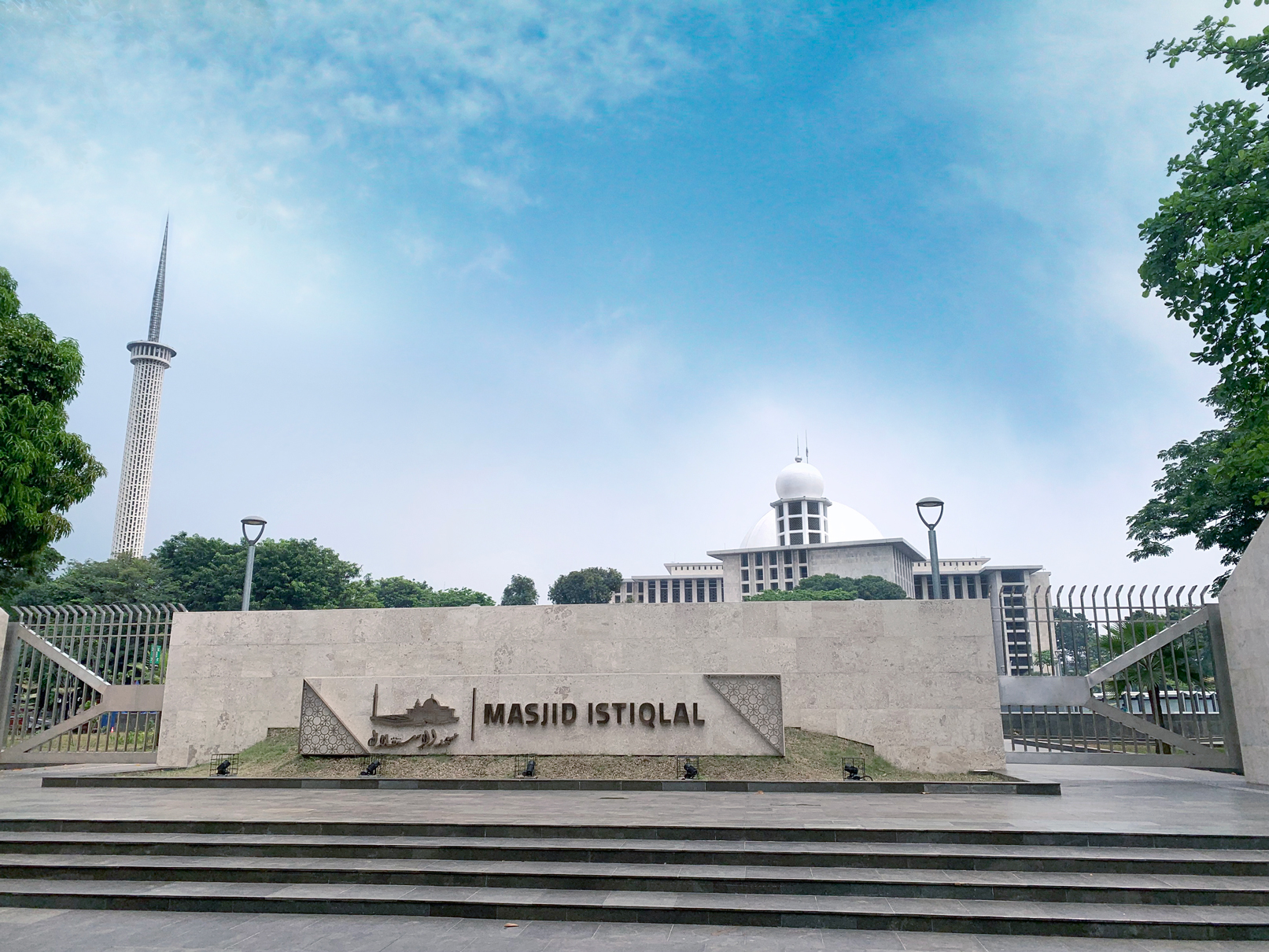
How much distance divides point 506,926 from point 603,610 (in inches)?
323

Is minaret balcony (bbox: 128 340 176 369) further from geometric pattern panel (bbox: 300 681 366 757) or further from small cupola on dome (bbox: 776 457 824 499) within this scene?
geometric pattern panel (bbox: 300 681 366 757)

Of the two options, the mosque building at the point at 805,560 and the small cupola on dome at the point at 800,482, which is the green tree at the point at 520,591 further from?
the small cupola on dome at the point at 800,482

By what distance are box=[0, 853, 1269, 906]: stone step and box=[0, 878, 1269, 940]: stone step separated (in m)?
0.07

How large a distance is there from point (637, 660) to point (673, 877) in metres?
7.26

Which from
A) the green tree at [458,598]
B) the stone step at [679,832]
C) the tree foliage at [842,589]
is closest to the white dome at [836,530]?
the tree foliage at [842,589]

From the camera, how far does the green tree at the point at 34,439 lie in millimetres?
16750

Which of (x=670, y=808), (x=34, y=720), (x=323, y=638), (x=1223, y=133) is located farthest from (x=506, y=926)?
(x=1223, y=133)

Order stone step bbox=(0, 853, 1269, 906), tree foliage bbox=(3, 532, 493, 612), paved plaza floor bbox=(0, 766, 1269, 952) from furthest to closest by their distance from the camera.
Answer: tree foliage bbox=(3, 532, 493, 612) → stone step bbox=(0, 853, 1269, 906) → paved plaza floor bbox=(0, 766, 1269, 952)

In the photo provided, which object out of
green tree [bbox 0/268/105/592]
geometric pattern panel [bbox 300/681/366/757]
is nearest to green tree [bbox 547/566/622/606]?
green tree [bbox 0/268/105/592]

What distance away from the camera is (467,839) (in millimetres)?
8172

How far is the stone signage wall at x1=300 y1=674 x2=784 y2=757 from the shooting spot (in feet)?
41.6

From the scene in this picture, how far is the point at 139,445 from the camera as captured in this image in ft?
303

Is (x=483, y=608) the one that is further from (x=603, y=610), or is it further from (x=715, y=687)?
(x=715, y=687)

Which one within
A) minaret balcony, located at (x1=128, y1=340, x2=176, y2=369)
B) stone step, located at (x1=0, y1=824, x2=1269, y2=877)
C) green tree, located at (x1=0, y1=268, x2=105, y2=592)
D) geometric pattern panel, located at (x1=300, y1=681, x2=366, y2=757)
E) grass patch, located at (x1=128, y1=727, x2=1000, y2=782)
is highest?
minaret balcony, located at (x1=128, y1=340, x2=176, y2=369)
